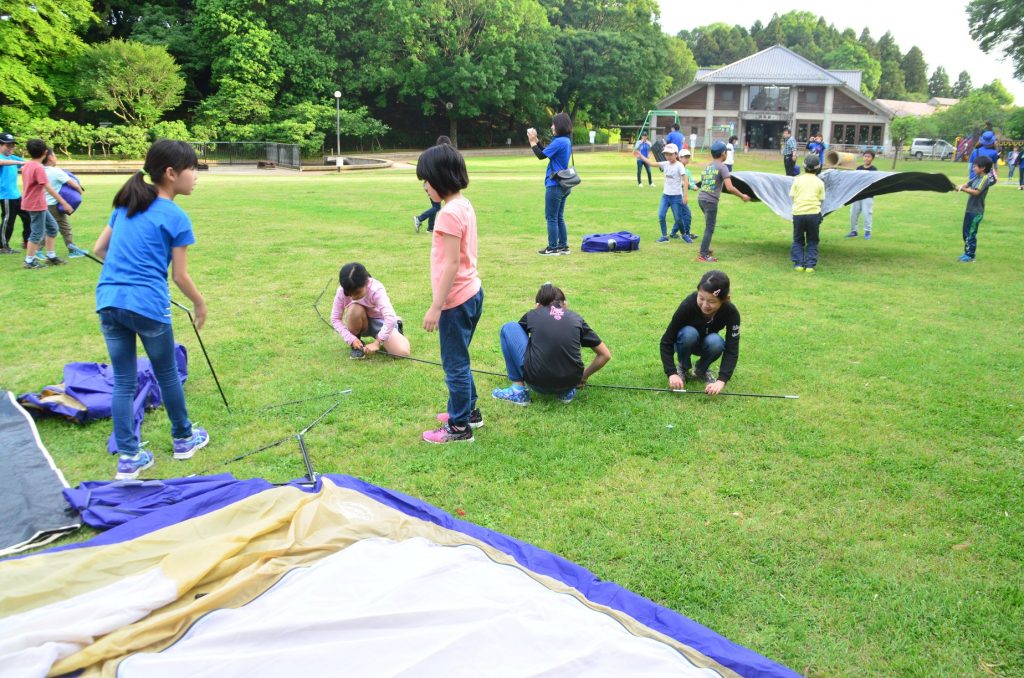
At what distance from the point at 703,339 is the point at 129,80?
35850mm

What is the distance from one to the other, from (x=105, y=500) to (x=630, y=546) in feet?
8.75

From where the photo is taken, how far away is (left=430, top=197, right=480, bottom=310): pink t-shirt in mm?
3914

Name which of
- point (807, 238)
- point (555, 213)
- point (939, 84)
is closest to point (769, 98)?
point (807, 238)

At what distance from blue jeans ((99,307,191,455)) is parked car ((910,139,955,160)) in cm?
5353

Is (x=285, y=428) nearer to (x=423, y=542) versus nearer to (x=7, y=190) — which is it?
(x=423, y=542)

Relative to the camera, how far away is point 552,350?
486cm

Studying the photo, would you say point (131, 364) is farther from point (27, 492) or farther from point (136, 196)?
point (136, 196)

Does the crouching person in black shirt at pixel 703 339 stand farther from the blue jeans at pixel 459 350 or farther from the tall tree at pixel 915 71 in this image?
the tall tree at pixel 915 71

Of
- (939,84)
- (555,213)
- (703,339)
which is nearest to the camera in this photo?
(703,339)

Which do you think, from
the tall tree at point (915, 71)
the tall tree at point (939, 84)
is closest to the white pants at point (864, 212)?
the tall tree at point (915, 71)

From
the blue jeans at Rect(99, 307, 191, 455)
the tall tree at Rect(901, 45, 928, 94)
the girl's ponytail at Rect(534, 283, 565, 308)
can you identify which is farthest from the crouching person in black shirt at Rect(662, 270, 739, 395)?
the tall tree at Rect(901, 45, 928, 94)

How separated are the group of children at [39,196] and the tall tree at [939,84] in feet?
470

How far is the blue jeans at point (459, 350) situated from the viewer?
4211 millimetres

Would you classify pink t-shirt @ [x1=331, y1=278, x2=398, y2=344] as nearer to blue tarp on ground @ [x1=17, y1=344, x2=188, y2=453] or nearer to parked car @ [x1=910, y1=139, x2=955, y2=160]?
blue tarp on ground @ [x1=17, y1=344, x2=188, y2=453]
